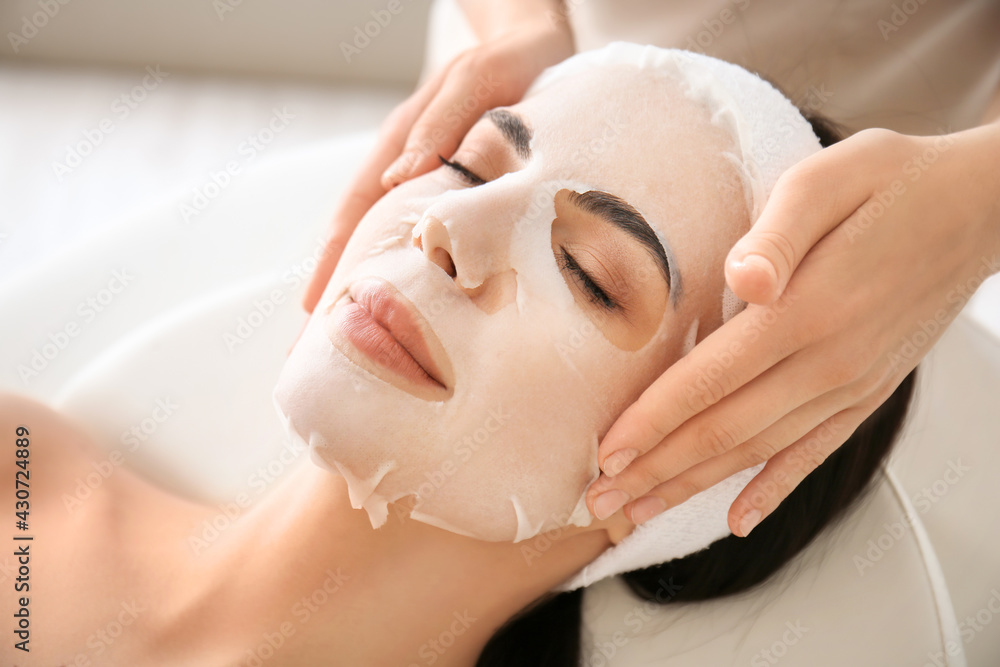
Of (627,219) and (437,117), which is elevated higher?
(437,117)

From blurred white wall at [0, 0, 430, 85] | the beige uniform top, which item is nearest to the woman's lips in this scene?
the beige uniform top

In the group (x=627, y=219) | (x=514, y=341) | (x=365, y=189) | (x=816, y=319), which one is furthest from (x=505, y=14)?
(x=816, y=319)

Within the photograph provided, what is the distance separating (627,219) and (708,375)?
23cm

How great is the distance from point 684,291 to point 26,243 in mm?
1763

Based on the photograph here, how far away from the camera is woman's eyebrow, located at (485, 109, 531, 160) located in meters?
0.96

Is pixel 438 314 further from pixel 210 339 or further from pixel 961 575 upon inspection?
pixel 961 575

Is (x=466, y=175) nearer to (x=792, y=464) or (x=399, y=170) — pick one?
(x=399, y=170)

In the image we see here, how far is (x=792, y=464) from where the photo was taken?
0.87 m

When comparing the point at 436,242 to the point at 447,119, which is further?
the point at 447,119

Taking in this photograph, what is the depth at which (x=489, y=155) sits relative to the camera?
987 mm

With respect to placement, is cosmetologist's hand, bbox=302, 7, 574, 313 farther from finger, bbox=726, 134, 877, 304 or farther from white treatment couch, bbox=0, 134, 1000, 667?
finger, bbox=726, 134, 877, 304

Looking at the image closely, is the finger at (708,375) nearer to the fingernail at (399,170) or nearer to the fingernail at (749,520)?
the fingernail at (749,520)

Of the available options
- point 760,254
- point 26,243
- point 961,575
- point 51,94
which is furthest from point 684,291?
point 51,94

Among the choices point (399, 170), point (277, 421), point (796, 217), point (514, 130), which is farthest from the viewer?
point (277, 421)
